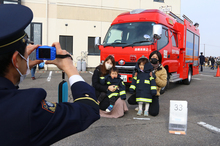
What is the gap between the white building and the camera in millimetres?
17297

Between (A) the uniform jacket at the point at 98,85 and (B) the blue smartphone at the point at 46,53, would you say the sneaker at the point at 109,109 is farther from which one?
(B) the blue smartphone at the point at 46,53

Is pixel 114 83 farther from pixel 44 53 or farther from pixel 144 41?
pixel 44 53

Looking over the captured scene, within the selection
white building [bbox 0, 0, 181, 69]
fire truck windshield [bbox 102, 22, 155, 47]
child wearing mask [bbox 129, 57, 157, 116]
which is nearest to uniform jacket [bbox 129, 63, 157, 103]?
child wearing mask [bbox 129, 57, 157, 116]

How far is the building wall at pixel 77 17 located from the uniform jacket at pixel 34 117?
1725 cm

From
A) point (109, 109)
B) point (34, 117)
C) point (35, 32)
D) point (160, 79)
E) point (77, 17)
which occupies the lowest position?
point (109, 109)

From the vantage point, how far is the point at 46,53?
1208 millimetres

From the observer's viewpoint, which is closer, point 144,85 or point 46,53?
point 46,53

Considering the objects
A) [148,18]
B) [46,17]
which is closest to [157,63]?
[148,18]

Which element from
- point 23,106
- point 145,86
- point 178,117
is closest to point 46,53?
point 23,106

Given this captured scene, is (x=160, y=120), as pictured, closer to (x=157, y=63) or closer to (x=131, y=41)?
(x=157, y=63)

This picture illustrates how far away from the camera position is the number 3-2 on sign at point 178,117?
402 cm

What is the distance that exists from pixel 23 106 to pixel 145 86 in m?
4.47

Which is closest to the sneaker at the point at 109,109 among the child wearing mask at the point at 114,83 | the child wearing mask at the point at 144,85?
the child wearing mask at the point at 114,83

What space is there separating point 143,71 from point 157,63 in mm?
709
